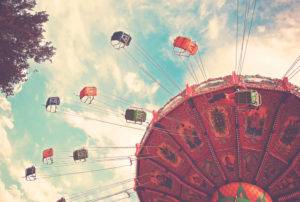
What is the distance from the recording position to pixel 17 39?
1373cm

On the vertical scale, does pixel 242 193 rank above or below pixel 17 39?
below

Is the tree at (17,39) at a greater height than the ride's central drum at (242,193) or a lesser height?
greater

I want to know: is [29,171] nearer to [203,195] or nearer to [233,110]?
[203,195]

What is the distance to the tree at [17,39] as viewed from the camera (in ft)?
43.3

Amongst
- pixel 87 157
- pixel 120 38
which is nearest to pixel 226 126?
→ pixel 120 38

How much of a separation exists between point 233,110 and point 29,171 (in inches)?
568

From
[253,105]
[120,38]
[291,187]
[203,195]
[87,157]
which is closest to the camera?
[253,105]

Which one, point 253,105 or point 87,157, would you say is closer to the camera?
point 253,105

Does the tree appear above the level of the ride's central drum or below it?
above

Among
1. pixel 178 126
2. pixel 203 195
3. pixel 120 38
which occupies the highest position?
pixel 120 38

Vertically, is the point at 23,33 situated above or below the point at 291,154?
above

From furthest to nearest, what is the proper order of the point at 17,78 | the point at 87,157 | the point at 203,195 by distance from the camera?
the point at 87,157 → the point at 203,195 → the point at 17,78

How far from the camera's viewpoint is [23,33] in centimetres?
1372

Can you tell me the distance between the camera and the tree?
13211 millimetres
